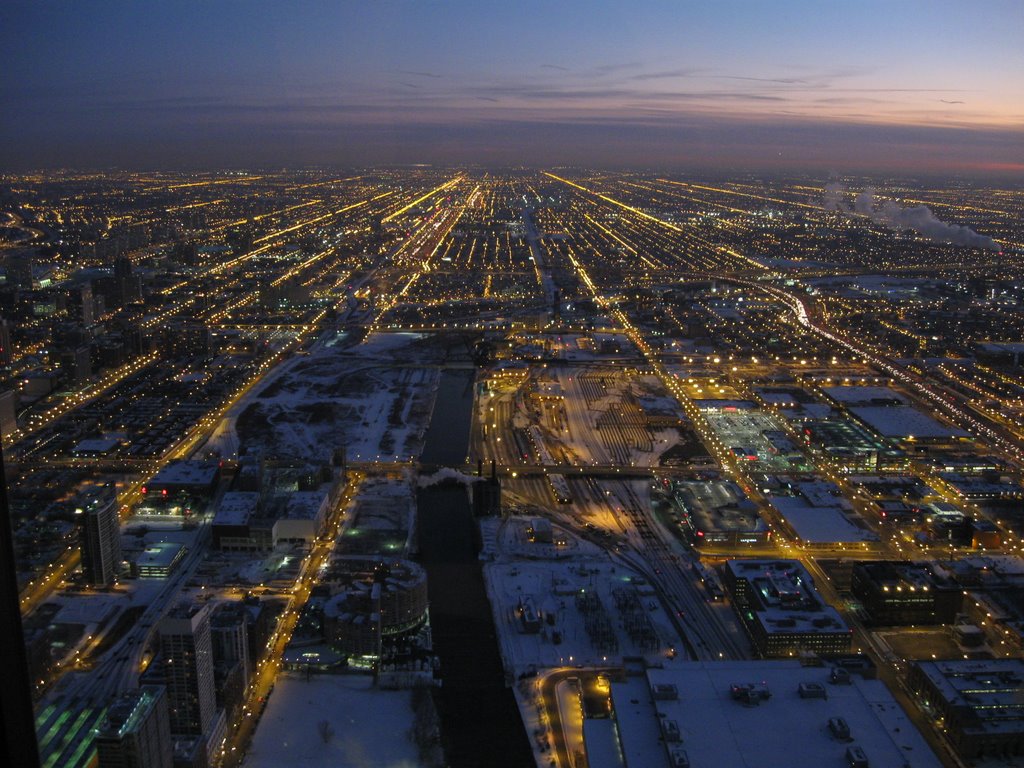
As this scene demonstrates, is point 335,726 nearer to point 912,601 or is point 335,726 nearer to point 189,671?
point 189,671

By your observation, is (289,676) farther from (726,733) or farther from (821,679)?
(821,679)

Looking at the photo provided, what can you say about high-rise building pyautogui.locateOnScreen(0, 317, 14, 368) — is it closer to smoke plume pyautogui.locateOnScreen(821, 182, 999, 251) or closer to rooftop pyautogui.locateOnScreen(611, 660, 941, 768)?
rooftop pyautogui.locateOnScreen(611, 660, 941, 768)

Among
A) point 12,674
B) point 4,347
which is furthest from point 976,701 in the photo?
point 4,347

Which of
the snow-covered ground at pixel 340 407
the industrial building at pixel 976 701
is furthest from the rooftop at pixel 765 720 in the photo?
the snow-covered ground at pixel 340 407

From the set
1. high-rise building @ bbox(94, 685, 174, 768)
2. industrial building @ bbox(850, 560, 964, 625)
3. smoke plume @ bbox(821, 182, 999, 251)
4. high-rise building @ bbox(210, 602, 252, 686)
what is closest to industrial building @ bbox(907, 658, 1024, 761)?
industrial building @ bbox(850, 560, 964, 625)

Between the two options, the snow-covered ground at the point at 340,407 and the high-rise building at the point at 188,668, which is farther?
the snow-covered ground at the point at 340,407

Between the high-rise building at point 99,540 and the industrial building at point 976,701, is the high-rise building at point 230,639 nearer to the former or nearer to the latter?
the high-rise building at point 99,540
